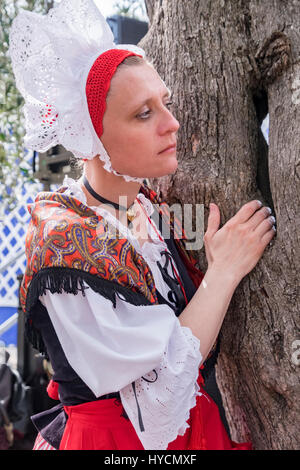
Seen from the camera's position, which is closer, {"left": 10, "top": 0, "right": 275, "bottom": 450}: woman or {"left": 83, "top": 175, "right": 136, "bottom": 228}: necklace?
{"left": 10, "top": 0, "right": 275, "bottom": 450}: woman

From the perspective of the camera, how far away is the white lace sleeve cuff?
1043mm

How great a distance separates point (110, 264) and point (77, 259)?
2.9 inches

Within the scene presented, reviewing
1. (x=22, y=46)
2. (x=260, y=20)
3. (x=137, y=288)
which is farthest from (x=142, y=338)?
(x=260, y=20)

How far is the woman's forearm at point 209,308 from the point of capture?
1.11 m

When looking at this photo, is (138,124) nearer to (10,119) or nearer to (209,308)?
(209,308)

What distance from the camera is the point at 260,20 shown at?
A: 1.31m

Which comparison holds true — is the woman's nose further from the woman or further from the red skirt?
the red skirt

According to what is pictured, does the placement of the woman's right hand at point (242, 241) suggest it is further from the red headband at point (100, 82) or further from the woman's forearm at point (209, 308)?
the red headband at point (100, 82)

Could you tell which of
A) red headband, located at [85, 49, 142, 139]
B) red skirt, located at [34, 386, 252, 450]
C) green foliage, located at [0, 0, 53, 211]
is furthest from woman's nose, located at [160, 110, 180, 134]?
green foliage, located at [0, 0, 53, 211]

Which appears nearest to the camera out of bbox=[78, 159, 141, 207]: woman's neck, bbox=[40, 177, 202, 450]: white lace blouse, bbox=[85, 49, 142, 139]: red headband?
bbox=[40, 177, 202, 450]: white lace blouse

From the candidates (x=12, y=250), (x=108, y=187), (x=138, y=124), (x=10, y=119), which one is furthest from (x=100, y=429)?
(x=12, y=250)

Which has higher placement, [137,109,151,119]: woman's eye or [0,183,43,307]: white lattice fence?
[137,109,151,119]: woman's eye

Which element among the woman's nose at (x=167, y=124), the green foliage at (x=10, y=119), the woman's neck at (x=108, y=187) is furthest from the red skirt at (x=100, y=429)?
the green foliage at (x=10, y=119)

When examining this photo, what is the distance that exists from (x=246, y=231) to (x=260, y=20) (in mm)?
579
